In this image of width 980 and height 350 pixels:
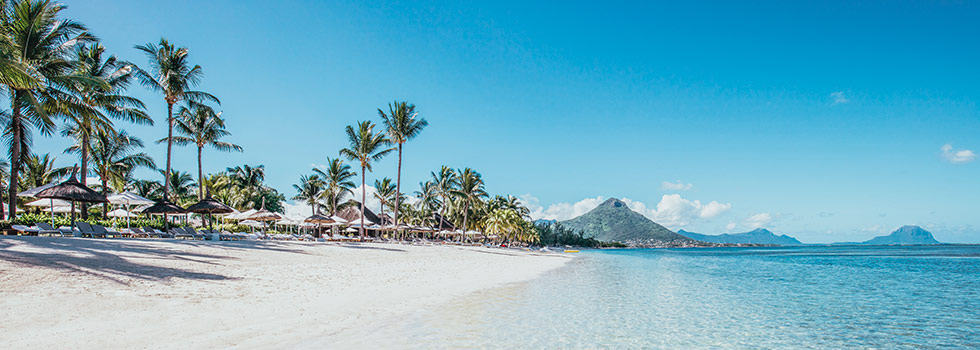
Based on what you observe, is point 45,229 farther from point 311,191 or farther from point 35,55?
point 311,191

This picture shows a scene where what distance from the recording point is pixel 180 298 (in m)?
7.65

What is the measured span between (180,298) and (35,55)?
48.8 ft

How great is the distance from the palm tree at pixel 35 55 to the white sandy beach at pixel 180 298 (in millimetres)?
5394

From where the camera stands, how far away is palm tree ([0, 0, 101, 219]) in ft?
49.9

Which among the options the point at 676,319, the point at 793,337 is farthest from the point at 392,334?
the point at 793,337

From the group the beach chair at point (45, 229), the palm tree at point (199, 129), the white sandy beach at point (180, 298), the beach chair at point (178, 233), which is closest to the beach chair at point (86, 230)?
the beach chair at point (45, 229)

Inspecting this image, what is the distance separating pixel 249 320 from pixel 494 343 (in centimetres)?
344

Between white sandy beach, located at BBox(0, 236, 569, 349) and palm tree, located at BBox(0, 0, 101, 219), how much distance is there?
5394 mm

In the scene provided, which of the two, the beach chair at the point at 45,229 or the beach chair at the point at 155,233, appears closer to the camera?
the beach chair at the point at 45,229

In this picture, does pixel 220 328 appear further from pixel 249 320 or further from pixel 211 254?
pixel 211 254

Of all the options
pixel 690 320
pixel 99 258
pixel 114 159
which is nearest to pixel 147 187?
pixel 114 159

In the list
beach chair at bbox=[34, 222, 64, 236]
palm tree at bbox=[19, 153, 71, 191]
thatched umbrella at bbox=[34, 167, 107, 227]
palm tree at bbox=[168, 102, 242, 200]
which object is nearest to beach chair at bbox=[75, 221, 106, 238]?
thatched umbrella at bbox=[34, 167, 107, 227]

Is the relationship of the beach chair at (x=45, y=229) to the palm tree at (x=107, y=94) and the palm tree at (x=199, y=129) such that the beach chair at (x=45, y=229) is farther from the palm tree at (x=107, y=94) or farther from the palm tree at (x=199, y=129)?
the palm tree at (x=199, y=129)

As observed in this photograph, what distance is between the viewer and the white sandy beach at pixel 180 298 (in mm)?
5734
